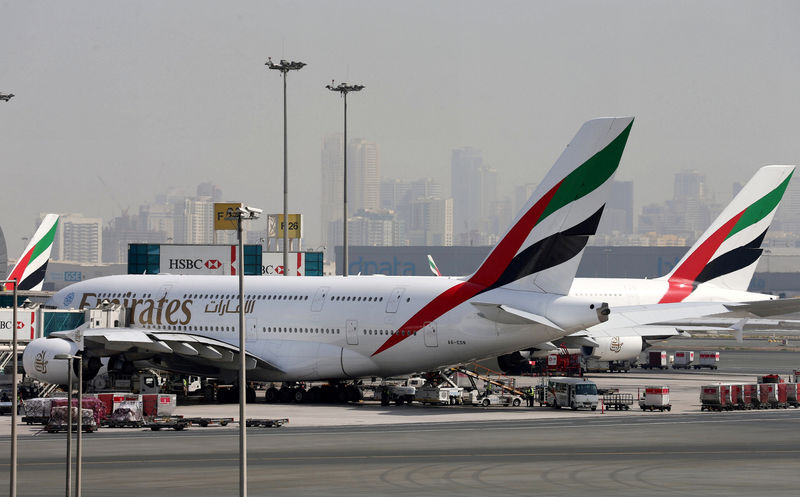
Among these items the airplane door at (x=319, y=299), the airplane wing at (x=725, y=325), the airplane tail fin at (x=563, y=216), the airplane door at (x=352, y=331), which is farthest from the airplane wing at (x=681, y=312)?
the airplane wing at (x=725, y=325)

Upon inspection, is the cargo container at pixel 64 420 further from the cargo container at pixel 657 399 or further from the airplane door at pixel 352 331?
the cargo container at pixel 657 399

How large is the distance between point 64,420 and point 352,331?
15.3m

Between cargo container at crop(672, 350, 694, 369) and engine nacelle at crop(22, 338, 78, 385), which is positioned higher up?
engine nacelle at crop(22, 338, 78, 385)

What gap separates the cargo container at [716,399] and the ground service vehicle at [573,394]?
204 inches

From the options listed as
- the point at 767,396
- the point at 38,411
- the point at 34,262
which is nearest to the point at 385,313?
the point at 38,411

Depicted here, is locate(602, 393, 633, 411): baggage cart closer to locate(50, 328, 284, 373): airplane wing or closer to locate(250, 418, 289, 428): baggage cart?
locate(50, 328, 284, 373): airplane wing

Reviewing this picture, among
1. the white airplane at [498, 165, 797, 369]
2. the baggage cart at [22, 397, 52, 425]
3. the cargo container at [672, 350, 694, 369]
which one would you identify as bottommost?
the baggage cart at [22, 397, 52, 425]

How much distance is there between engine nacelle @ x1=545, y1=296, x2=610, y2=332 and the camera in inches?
2185

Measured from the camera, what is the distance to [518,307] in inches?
2229

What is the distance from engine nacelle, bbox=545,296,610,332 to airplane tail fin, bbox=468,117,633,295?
3.12ft

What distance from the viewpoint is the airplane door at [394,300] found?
197ft

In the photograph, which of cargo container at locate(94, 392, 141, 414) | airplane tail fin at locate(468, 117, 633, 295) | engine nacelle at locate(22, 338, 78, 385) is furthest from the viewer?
engine nacelle at locate(22, 338, 78, 385)

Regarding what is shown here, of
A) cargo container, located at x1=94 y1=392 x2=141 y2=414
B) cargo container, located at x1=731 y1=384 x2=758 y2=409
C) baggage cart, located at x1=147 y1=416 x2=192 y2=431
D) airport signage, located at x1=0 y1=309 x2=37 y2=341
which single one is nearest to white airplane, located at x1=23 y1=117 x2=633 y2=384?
airport signage, located at x1=0 y1=309 x2=37 y2=341

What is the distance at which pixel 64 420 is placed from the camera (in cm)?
5138
